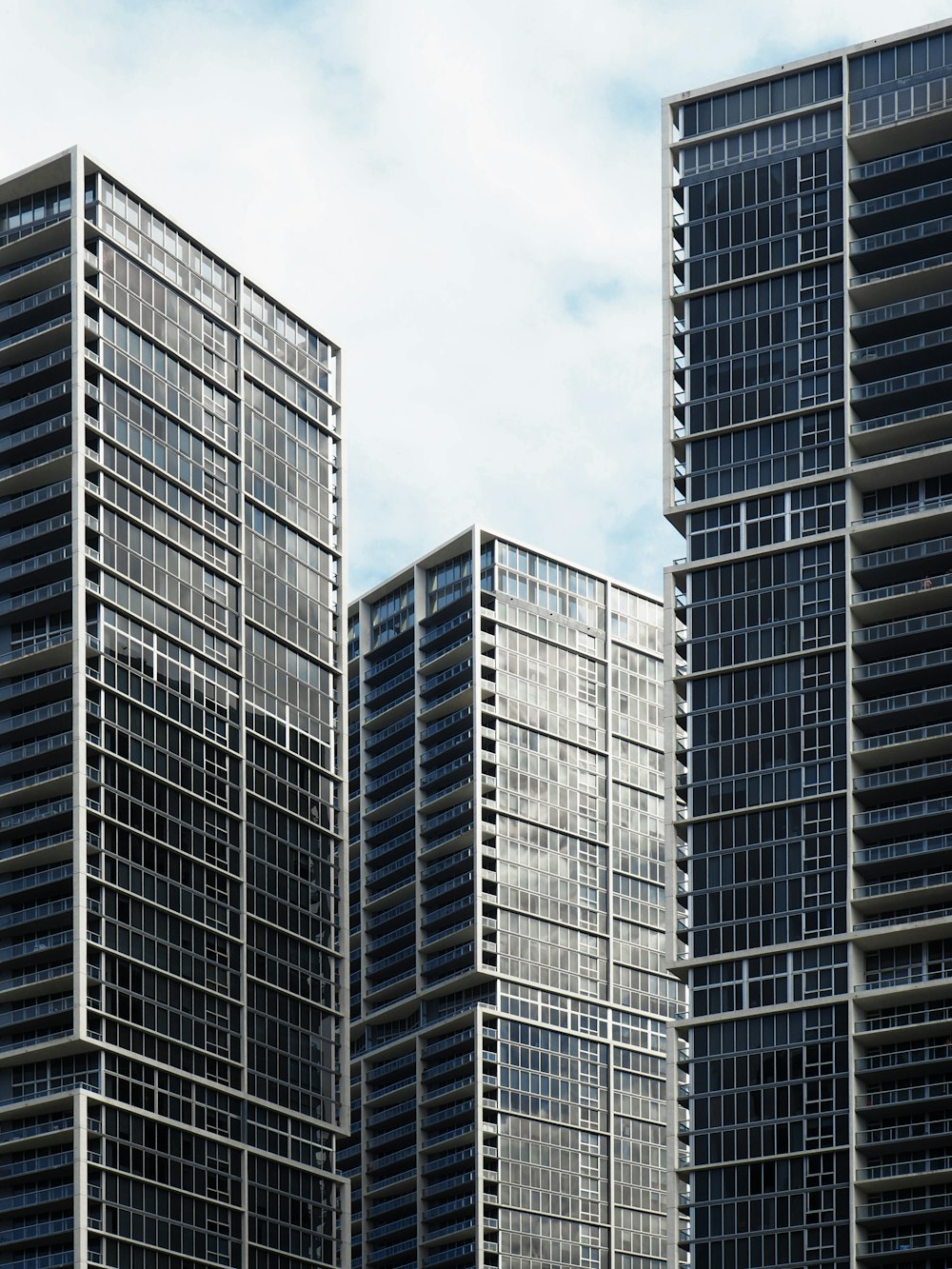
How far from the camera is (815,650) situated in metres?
154

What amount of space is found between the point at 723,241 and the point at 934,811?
134ft

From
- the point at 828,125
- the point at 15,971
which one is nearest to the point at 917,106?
the point at 828,125

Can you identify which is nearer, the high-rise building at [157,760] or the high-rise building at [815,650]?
the high-rise building at [815,650]

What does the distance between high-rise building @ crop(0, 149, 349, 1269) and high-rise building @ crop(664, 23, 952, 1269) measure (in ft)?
100.0

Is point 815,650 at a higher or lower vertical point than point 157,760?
higher

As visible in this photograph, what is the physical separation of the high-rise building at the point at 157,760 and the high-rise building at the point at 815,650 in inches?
1200

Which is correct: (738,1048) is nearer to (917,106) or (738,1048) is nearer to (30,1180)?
(30,1180)

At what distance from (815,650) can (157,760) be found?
1645 inches

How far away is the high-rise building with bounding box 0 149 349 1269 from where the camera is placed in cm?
15075

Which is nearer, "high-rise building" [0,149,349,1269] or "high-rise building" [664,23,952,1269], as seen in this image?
"high-rise building" [664,23,952,1269]

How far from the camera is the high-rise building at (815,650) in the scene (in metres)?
146

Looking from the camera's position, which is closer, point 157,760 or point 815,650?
point 815,650

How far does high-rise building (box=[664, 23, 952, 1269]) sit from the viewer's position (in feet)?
479

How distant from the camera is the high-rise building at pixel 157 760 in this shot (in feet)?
495
